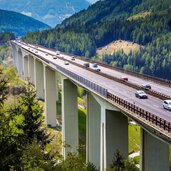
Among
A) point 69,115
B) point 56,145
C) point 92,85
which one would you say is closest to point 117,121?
point 92,85

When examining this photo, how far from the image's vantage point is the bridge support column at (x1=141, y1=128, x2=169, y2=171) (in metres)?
36.0

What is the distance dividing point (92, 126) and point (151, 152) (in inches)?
868

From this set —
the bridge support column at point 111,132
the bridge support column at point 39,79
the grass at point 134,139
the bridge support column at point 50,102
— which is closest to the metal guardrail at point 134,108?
the bridge support column at point 111,132

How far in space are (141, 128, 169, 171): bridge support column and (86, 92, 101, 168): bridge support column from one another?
70.7 feet

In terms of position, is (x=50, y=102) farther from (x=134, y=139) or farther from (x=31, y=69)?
(x=31, y=69)

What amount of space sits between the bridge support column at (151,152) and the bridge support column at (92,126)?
21542 mm

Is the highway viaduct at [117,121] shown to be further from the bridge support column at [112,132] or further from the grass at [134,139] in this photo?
the grass at [134,139]

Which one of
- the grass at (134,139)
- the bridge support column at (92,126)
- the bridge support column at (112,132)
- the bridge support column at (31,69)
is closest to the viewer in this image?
the bridge support column at (112,132)

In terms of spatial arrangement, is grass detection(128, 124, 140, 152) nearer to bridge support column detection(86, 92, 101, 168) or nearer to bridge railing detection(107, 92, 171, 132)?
bridge support column detection(86, 92, 101, 168)

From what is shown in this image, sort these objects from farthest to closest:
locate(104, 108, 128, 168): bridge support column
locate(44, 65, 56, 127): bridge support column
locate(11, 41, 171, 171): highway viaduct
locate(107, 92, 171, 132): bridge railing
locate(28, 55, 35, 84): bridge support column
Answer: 1. locate(28, 55, 35, 84): bridge support column
2. locate(44, 65, 56, 127): bridge support column
3. locate(104, 108, 128, 168): bridge support column
4. locate(11, 41, 171, 171): highway viaduct
5. locate(107, 92, 171, 132): bridge railing

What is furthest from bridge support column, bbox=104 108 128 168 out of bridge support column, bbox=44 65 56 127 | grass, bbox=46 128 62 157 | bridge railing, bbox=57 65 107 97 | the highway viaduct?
bridge support column, bbox=44 65 56 127

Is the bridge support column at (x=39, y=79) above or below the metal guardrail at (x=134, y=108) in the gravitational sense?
below

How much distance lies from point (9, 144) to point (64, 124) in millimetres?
32974

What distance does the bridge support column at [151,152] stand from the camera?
118ft
